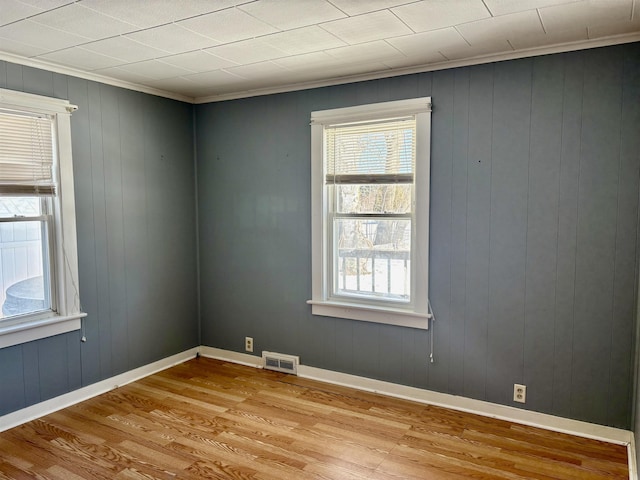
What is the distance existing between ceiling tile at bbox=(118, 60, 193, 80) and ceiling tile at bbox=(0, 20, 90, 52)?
50 cm

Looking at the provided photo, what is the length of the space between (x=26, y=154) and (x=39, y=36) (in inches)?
33.9

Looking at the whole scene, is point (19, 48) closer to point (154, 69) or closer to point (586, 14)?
point (154, 69)

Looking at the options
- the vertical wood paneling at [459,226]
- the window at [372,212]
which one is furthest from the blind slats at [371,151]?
the vertical wood paneling at [459,226]

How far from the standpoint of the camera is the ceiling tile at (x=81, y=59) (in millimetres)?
3029

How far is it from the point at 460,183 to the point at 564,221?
69 cm

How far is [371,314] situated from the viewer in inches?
146

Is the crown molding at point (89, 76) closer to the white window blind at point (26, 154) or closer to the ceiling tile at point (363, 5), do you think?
the white window blind at point (26, 154)

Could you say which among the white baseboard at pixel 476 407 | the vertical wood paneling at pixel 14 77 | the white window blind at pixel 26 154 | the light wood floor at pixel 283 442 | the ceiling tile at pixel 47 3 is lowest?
the light wood floor at pixel 283 442

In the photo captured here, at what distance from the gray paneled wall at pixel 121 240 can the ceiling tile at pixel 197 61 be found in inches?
31.0

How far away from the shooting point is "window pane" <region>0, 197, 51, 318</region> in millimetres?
3191

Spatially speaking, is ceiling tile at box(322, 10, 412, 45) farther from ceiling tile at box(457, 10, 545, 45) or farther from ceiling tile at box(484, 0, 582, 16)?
ceiling tile at box(484, 0, 582, 16)

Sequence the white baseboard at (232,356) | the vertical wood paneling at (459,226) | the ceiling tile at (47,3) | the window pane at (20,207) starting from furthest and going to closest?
the white baseboard at (232,356), the vertical wood paneling at (459,226), the window pane at (20,207), the ceiling tile at (47,3)

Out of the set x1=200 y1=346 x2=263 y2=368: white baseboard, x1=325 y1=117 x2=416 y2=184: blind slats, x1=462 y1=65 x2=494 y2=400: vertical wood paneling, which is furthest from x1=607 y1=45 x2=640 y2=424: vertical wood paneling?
x1=200 y1=346 x2=263 y2=368: white baseboard

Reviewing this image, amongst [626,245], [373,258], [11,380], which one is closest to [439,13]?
[626,245]
